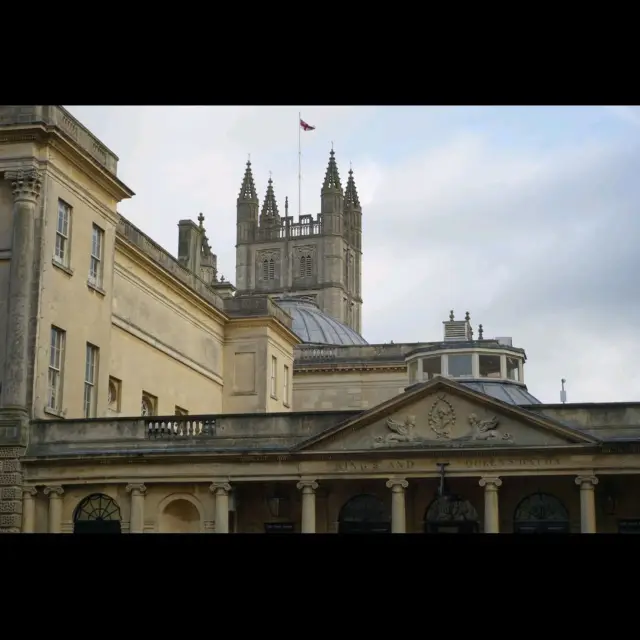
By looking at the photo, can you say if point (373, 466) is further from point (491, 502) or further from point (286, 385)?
point (286, 385)

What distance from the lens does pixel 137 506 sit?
1377 inches

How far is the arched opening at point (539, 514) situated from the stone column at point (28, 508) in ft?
44.2

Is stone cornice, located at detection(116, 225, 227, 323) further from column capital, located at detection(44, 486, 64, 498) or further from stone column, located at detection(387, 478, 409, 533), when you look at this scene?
stone column, located at detection(387, 478, 409, 533)

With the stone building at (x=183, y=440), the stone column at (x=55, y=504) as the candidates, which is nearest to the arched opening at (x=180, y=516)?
the stone building at (x=183, y=440)

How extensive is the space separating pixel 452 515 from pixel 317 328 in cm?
4070

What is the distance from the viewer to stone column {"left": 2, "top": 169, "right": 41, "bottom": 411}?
32.8 metres

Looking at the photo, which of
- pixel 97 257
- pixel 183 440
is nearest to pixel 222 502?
pixel 183 440

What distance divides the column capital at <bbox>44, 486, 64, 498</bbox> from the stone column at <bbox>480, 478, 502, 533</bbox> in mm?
11655

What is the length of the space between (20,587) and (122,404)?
31.7m

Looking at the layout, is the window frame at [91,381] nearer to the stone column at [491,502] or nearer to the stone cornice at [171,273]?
the stone cornice at [171,273]

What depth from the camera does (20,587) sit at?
284 inches

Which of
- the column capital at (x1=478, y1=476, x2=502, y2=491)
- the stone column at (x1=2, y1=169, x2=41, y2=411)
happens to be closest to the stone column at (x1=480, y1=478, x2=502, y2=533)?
the column capital at (x1=478, y1=476, x2=502, y2=491)
